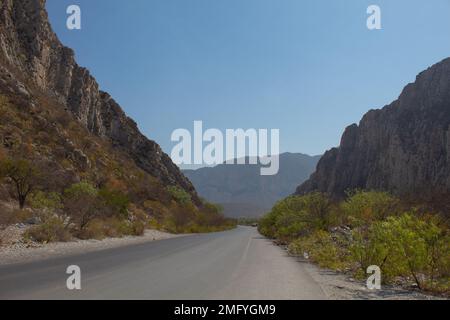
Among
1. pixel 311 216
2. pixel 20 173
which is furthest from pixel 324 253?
pixel 20 173

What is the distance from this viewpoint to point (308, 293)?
32.3 ft

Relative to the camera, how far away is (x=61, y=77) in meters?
72.2

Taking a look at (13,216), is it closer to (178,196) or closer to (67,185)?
(67,185)

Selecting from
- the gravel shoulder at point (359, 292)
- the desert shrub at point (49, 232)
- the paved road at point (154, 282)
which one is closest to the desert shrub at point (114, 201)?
the desert shrub at point (49, 232)

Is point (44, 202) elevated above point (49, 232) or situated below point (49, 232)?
above

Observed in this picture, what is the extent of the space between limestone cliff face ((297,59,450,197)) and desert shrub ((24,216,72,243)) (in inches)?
2719

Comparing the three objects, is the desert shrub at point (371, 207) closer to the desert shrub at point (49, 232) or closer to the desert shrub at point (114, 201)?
the desert shrub at point (49, 232)

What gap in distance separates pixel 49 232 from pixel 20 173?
8.47 meters

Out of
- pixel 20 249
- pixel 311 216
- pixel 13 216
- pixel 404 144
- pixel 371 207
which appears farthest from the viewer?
pixel 404 144

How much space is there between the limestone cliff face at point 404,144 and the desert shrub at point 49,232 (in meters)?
69.1

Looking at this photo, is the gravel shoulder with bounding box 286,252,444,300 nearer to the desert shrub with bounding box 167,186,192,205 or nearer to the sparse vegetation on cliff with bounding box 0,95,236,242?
the sparse vegetation on cliff with bounding box 0,95,236,242

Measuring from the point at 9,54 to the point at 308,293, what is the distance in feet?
192

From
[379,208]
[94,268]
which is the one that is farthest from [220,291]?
[379,208]
